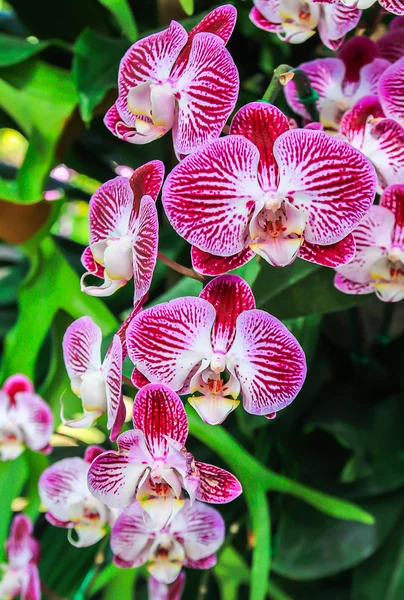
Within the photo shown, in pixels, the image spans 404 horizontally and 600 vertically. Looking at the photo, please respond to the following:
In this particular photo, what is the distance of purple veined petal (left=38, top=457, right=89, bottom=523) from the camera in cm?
38

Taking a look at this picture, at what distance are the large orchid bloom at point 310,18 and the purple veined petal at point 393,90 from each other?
1.7 inches

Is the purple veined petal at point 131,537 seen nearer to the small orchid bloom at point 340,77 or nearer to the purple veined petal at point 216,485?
the purple veined petal at point 216,485

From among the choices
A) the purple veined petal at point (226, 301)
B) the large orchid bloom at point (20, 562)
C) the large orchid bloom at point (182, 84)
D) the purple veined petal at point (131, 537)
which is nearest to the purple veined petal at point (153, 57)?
the large orchid bloom at point (182, 84)

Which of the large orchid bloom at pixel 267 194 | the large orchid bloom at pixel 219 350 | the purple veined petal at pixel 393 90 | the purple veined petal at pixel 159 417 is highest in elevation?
the purple veined petal at pixel 393 90

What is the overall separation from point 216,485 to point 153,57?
195 mm

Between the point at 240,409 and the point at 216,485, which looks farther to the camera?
the point at 240,409

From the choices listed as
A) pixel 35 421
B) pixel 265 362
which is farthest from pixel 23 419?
pixel 265 362

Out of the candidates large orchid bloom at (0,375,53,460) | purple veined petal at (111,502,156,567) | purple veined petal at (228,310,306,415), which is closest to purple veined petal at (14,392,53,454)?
large orchid bloom at (0,375,53,460)

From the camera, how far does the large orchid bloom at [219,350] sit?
9.3 inches

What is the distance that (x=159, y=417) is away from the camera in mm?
242

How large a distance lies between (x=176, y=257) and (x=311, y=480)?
0.25 m

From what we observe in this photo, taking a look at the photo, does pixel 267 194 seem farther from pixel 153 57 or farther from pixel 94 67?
pixel 94 67

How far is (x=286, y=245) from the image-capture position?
23 centimetres

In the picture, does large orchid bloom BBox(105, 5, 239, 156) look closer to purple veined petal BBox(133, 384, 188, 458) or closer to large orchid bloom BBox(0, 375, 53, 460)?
purple veined petal BBox(133, 384, 188, 458)
